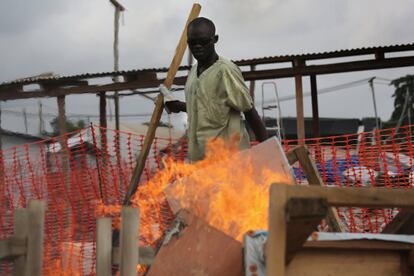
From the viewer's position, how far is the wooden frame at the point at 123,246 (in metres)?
2.73

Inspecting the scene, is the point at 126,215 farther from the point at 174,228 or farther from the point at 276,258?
the point at 276,258

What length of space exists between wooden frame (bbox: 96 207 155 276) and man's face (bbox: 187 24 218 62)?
6.27 feet

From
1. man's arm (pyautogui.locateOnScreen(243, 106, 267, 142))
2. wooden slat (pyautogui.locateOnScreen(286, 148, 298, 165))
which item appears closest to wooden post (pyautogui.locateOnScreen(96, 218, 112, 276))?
wooden slat (pyautogui.locateOnScreen(286, 148, 298, 165))

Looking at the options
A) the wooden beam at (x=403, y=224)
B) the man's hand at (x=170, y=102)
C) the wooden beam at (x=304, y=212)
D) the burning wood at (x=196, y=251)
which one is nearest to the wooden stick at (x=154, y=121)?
the man's hand at (x=170, y=102)

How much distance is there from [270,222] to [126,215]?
3.56ft

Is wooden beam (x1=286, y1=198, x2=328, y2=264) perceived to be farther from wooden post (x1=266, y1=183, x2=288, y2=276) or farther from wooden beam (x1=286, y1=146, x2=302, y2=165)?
wooden beam (x1=286, y1=146, x2=302, y2=165)

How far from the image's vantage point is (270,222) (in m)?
1.90

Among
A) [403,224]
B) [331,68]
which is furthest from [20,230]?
[331,68]

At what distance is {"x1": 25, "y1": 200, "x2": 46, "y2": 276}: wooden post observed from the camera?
2961mm

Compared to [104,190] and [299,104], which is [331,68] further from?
[104,190]

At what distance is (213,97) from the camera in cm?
432

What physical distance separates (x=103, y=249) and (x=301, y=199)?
52.7 inches

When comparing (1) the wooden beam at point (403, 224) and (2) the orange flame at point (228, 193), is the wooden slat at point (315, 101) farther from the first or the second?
(1) the wooden beam at point (403, 224)

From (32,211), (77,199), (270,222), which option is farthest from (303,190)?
(77,199)
